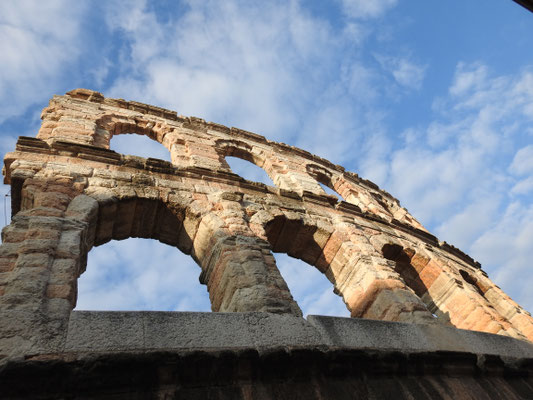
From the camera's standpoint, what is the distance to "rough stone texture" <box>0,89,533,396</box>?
3.97 meters

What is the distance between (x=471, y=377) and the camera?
13.7 feet

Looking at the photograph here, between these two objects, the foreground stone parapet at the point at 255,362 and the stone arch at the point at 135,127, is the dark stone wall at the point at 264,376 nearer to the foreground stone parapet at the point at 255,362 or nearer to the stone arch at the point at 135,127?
the foreground stone parapet at the point at 255,362

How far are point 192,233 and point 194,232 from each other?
0.04 metres

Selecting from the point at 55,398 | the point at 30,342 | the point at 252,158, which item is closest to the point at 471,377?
the point at 55,398

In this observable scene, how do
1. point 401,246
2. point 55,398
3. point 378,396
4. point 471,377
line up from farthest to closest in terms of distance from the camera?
1. point 401,246
2. point 471,377
3. point 378,396
4. point 55,398

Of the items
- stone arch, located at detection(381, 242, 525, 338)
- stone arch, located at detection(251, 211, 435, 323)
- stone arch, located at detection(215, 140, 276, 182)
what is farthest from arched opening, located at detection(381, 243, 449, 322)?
stone arch, located at detection(215, 140, 276, 182)

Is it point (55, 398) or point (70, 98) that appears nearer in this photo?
point (55, 398)

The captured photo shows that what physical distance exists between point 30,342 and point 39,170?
3.71 m

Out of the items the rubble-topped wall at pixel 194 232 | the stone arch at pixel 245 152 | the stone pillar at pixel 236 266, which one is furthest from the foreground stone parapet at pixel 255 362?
the stone arch at pixel 245 152

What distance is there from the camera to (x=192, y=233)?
630cm

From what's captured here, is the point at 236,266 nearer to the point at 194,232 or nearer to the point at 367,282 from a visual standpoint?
the point at 194,232

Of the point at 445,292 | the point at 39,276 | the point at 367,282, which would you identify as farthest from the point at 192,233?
the point at 445,292

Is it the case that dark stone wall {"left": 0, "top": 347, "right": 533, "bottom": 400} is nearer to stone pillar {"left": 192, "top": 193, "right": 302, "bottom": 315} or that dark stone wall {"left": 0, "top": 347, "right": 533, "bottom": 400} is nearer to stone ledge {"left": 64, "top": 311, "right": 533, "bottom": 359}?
stone ledge {"left": 64, "top": 311, "right": 533, "bottom": 359}

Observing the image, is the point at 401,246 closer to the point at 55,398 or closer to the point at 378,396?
the point at 378,396
